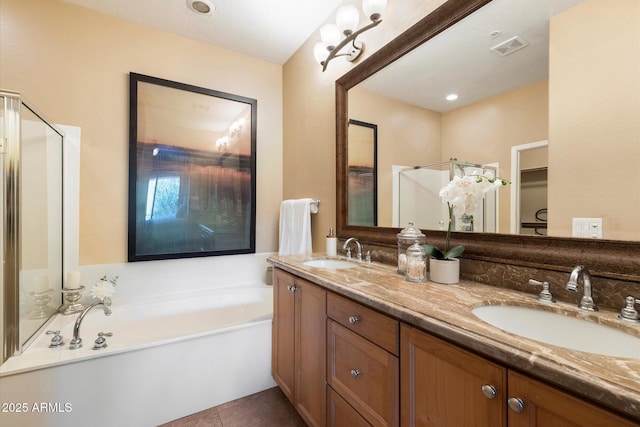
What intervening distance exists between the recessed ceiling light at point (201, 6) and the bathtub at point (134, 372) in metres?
2.21

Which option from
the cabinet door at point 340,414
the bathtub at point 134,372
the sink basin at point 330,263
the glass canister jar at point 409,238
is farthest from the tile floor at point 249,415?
the glass canister jar at point 409,238

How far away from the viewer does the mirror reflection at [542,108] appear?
0.76 meters

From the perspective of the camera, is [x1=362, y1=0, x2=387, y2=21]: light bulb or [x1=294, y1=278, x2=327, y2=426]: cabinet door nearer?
[x1=294, y1=278, x2=327, y2=426]: cabinet door

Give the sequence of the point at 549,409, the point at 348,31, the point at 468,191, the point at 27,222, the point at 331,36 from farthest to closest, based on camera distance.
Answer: the point at 331,36 < the point at 348,31 < the point at 27,222 < the point at 468,191 < the point at 549,409

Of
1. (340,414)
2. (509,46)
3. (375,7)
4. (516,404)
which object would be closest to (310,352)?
(340,414)

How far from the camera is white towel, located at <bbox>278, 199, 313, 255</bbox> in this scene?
217cm

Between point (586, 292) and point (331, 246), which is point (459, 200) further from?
point (331, 246)

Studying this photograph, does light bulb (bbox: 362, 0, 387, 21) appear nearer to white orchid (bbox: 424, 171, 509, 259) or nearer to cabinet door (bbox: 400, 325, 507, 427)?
white orchid (bbox: 424, 171, 509, 259)

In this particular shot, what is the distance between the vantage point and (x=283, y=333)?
158 centimetres

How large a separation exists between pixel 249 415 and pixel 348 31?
2356mm

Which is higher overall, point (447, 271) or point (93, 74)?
point (93, 74)

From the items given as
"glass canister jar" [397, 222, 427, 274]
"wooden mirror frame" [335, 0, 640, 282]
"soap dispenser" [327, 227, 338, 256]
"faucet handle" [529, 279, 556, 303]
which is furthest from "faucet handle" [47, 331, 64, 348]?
"faucet handle" [529, 279, 556, 303]

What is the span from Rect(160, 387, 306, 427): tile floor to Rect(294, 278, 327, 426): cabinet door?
0.25m

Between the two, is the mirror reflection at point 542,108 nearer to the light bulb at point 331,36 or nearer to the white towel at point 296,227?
the light bulb at point 331,36
